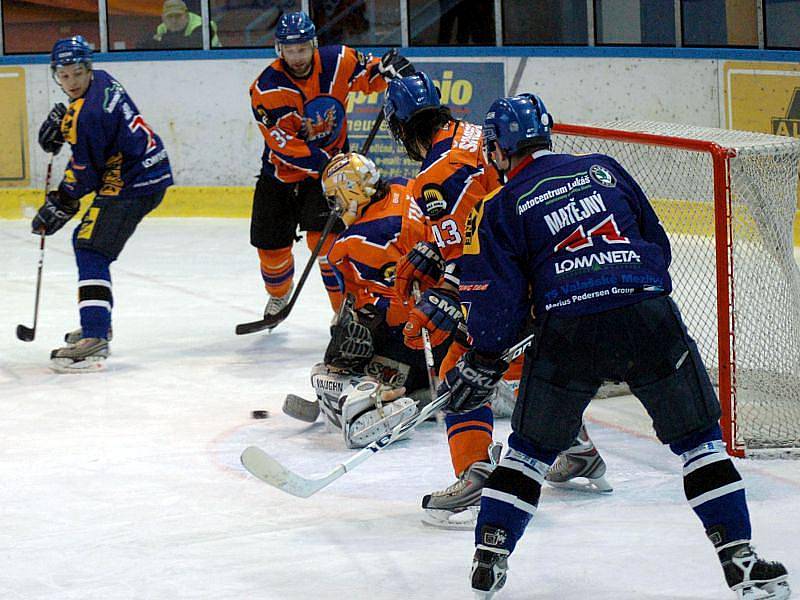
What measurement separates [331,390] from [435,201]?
3.13 ft

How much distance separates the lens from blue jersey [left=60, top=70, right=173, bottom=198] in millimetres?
5258

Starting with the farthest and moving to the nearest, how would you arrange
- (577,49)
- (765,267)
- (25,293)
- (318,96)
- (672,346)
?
(577,49) → (25,293) → (318,96) → (765,267) → (672,346)

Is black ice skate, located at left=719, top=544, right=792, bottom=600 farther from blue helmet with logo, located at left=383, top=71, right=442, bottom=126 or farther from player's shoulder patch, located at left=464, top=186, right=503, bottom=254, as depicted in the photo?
blue helmet with logo, located at left=383, top=71, right=442, bottom=126

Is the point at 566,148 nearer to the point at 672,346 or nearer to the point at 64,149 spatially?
the point at 672,346

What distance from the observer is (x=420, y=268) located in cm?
363

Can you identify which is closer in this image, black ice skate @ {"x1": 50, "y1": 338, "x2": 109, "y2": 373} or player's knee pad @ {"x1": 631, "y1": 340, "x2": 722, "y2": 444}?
player's knee pad @ {"x1": 631, "y1": 340, "x2": 722, "y2": 444}

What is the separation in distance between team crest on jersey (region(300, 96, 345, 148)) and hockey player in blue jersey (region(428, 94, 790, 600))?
2908 mm

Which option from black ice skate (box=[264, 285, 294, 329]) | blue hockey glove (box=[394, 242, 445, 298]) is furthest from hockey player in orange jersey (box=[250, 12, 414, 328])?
blue hockey glove (box=[394, 242, 445, 298])

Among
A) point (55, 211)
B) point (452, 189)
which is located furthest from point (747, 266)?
point (55, 211)

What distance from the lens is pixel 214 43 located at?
9.02 m

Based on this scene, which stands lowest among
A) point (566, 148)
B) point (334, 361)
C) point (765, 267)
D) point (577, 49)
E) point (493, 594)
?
point (493, 594)

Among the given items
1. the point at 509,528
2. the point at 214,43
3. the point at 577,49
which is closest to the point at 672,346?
the point at 509,528

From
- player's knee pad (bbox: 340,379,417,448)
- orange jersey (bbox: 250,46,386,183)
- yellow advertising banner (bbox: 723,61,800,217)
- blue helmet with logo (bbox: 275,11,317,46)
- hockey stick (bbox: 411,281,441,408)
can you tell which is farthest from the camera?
yellow advertising banner (bbox: 723,61,800,217)

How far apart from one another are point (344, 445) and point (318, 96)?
1919 mm
